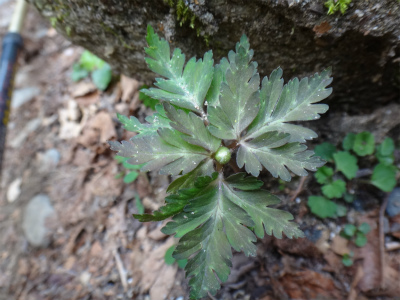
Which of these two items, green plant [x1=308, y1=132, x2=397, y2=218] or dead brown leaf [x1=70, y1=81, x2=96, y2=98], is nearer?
green plant [x1=308, y1=132, x2=397, y2=218]

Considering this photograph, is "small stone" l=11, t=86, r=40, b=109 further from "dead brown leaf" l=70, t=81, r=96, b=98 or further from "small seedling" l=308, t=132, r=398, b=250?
"small seedling" l=308, t=132, r=398, b=250

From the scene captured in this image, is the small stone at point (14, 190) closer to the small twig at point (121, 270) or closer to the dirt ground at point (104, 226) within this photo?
the dirt ground at point (104, 226)

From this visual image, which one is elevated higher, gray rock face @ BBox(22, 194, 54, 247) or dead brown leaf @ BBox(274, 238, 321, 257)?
dead brown leaf @ BBox(274, 238, 321, 257)

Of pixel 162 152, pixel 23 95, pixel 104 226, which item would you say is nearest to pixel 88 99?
pixel 23 95

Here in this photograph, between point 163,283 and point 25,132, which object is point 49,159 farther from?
point 163,283

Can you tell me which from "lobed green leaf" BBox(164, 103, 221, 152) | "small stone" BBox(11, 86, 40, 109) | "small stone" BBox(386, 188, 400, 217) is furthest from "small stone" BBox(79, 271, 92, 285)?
"small stone" BBox(11, 86, 40, 109)

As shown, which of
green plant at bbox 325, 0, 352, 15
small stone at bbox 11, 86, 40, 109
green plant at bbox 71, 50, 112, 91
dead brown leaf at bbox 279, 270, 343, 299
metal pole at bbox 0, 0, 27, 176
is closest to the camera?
green plant at bbox 325, 0, 352, 15
